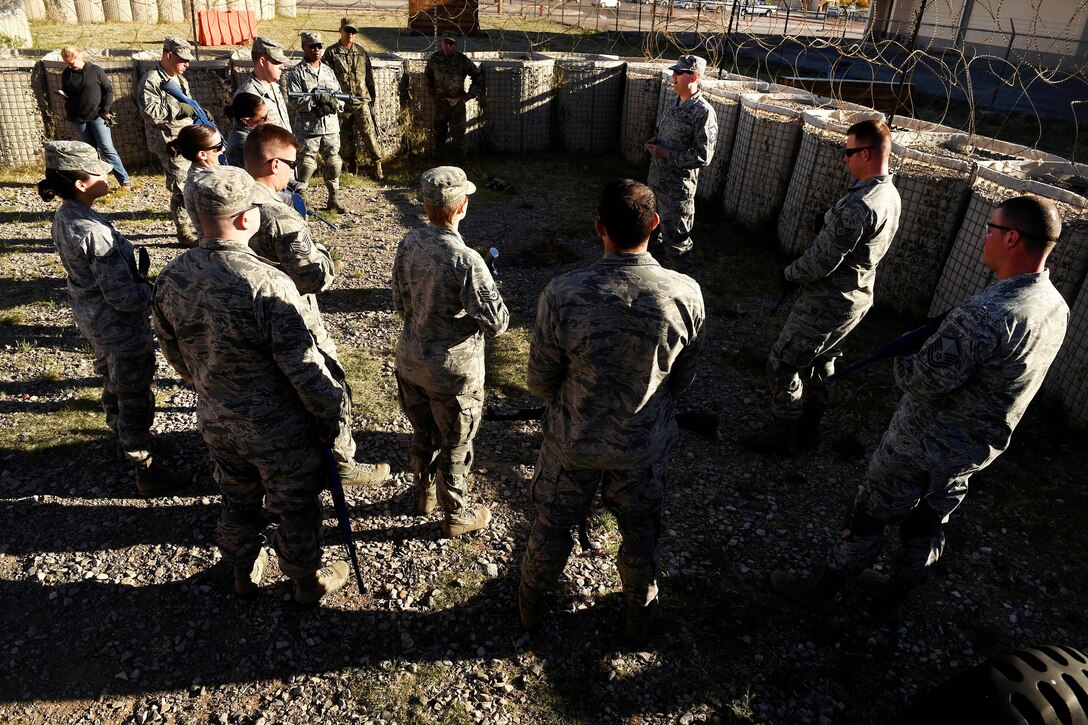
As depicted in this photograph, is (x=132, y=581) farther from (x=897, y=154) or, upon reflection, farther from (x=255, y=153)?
(x=897, y=154)

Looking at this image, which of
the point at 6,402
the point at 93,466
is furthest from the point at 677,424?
the point at 6,402

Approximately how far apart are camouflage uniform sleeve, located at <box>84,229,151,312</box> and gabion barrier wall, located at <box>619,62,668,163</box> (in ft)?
28.2

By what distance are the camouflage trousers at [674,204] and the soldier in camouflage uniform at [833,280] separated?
2.71 meters

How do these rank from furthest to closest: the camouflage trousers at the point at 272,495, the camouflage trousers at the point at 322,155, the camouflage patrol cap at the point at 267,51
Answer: the camouflage trousers at the point at 322,155, the camouflage patrol cap at the point at 267,51, the camouflage trousers at the point at 272,495

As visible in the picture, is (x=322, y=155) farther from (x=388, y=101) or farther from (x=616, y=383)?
(x=616, y=383)

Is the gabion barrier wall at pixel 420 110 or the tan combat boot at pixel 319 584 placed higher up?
the gabion barrier wall at pixel 420 110

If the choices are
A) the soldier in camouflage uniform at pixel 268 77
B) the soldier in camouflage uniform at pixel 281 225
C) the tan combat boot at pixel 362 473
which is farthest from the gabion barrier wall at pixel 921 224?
the soldier in camouflage uniform at pixel 268 77

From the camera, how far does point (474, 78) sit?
10.8 meters

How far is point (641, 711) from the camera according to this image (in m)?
3.20

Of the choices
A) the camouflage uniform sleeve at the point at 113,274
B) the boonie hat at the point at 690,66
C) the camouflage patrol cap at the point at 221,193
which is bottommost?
the camouflage uniform sleeve at the point at 113,274

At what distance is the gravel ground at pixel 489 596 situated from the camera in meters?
3.23

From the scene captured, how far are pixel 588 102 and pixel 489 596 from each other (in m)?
9.65

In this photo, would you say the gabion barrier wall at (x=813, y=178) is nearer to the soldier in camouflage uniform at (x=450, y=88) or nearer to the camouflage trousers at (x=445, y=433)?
the camouflage trousers at (x=445, y=433)

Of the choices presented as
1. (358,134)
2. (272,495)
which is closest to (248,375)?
(272,495)
